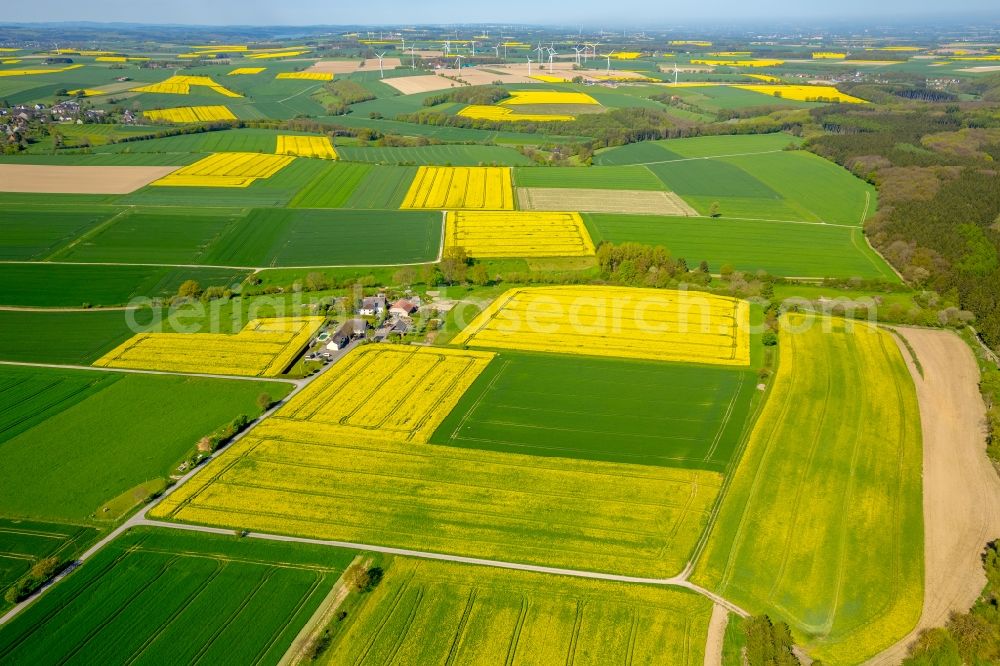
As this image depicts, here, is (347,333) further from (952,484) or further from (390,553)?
(952,484)

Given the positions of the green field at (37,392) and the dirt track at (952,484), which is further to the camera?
the green field at (37,392)

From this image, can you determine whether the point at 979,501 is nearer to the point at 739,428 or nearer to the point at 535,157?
the point at 739,428

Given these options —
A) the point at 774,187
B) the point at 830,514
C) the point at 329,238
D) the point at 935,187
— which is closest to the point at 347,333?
the point at 329,238

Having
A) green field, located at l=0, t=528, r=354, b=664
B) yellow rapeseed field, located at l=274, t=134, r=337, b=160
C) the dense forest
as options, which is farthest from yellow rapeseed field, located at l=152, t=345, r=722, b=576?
yellow rapeseed field, located at l=274, t=134, r=337, b=160

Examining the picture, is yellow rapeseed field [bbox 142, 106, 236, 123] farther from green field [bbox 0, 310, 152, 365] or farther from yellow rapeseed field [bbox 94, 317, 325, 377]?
yellow rapeseed field [bbox 94, 317, 325, 377]

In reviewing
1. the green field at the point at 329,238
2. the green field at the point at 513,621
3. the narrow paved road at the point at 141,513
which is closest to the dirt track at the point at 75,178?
the green field at the point at 329,238

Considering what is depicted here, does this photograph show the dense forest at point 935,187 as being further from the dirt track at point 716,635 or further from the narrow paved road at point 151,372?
the narrow paved road at point 151,372
